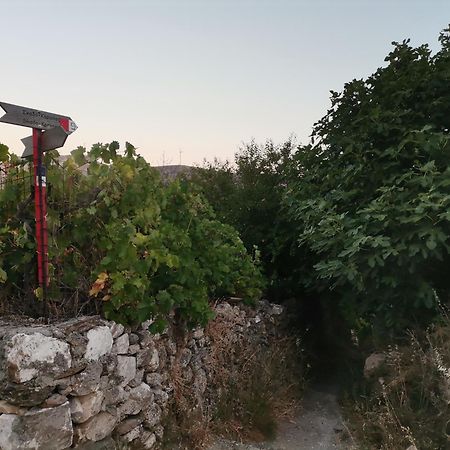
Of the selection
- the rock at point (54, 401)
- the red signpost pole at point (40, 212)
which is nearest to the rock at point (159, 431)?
the rock at point (54, 401)

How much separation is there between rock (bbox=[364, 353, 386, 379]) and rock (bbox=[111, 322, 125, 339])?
10.7 ft

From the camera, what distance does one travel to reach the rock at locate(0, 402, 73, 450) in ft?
10.6

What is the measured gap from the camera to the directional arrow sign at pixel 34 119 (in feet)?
11.6

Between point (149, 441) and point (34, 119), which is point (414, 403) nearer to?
point (149, 441)

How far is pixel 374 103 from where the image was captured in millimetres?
6582

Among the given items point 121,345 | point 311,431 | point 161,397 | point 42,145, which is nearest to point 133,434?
point 161,397

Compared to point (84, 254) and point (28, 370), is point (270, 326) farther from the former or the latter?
point (28, 370)

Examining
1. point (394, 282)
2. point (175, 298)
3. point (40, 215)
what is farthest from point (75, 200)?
point (394, 282)

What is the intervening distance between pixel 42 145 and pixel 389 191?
12.1 feet

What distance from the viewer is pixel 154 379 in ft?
14.4

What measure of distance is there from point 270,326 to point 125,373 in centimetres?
396

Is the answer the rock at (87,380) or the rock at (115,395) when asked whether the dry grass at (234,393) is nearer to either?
the rock at (115,395)

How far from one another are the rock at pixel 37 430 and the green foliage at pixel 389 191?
10.9 ft

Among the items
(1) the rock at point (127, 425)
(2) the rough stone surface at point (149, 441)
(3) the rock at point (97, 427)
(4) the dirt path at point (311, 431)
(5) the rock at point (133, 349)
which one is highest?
(5) the rock at point (133, 349)
